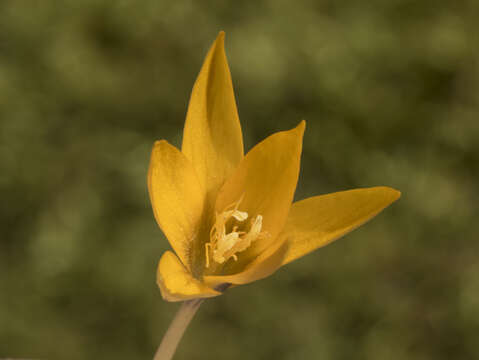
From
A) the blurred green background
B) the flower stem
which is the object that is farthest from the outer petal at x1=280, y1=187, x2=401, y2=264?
the blurred green background

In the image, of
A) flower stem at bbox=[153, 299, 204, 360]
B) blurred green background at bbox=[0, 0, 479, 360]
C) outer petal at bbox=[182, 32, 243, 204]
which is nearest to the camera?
flower stem at bbox=[153, 299, 204, 360]

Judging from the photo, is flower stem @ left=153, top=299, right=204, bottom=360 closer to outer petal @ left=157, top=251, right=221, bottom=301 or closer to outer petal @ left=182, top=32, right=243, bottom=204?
outer petal @ left=157, top=251, right=221, bottom=301

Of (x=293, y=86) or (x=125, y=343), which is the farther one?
(x=293, y=86)

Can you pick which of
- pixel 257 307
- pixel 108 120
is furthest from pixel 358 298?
pixel 108 120

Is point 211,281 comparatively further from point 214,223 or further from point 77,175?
point 77,175

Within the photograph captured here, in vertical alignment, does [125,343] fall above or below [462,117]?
below

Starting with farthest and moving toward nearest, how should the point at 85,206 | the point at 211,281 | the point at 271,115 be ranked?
the point at 271,115 → the point at 85,206 → the point at 211,281
